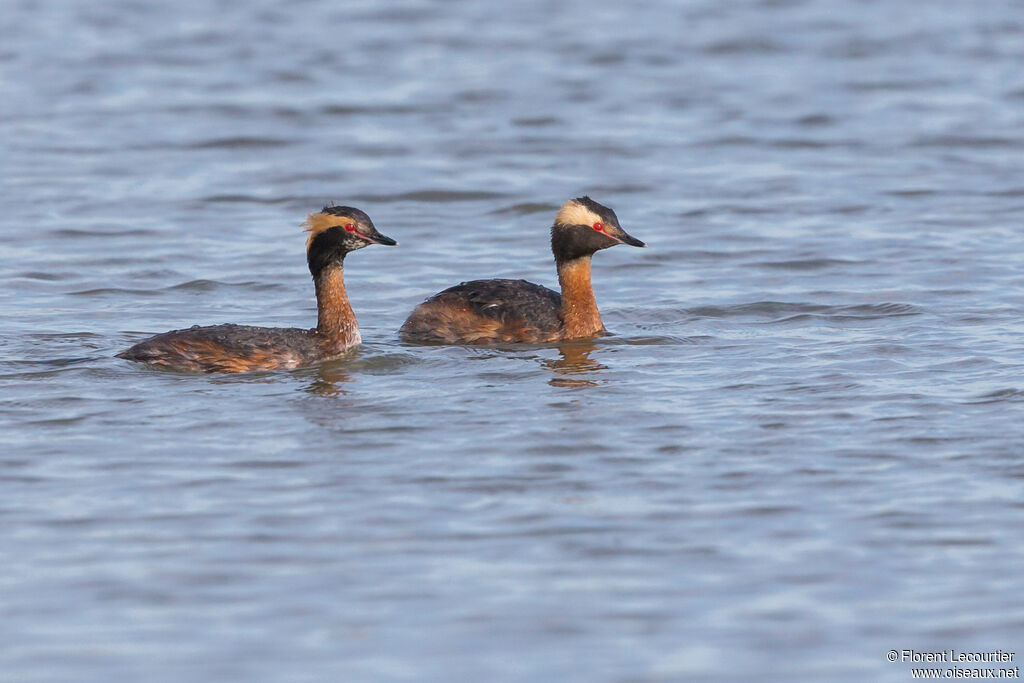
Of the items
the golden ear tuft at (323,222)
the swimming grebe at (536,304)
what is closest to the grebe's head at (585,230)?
the swimming grebe at (536,304)

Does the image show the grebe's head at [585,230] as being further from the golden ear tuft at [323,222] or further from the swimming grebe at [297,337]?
the golden ear tuft at [323,222]

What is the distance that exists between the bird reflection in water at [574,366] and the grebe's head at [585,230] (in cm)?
77

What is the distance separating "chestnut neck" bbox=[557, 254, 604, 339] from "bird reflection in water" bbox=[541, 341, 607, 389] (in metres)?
0.14

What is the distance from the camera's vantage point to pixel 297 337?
1263cm

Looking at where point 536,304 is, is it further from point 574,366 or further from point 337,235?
point 337,235

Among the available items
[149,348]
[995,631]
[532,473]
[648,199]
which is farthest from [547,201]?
[995,631]

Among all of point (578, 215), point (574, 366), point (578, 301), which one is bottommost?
point (574, 366)

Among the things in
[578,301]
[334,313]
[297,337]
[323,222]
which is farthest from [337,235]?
[578,301]

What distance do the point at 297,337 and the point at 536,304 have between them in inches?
77.7

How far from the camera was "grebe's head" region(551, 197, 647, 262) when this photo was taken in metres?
13.7

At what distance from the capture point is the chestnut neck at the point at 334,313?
1285 cm

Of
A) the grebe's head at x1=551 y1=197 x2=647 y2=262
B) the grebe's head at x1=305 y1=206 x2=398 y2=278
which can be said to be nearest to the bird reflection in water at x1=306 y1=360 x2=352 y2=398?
the grebe's head at x1=305 y1=206 x2=398 y2=278

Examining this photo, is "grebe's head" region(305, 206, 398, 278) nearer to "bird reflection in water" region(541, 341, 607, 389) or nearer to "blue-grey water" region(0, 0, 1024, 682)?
"blue-grey water" region(0, 0, 1024, 682)

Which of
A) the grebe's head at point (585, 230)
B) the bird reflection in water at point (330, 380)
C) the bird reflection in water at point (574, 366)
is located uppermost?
the grebe's head at point (585, 230)
